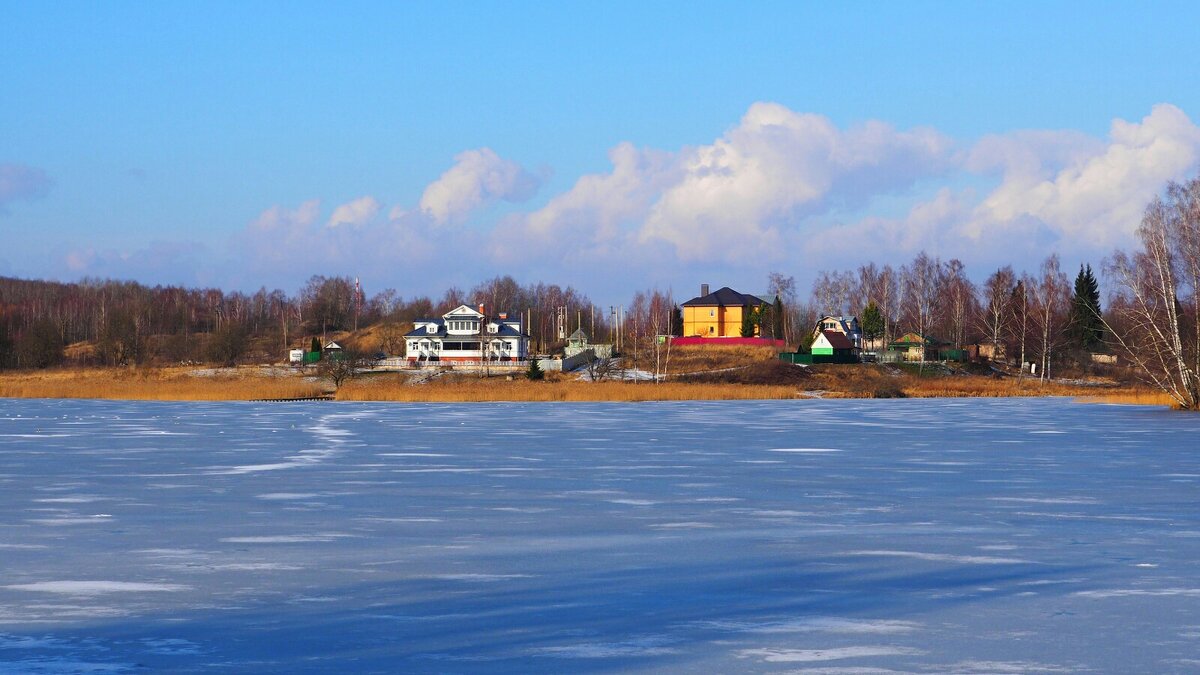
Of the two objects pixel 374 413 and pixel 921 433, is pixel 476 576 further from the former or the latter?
pixel 374 413

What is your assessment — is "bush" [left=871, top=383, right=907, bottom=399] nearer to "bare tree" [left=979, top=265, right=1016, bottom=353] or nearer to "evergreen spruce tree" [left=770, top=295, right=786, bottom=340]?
"bare tree" [left=979, top=265, right=1016, bottom=353]

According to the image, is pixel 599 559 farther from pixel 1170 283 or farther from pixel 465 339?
pixel 465 339

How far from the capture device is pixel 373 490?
56.7 ft

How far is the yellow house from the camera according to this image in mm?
125750

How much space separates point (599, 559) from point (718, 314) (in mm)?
115603

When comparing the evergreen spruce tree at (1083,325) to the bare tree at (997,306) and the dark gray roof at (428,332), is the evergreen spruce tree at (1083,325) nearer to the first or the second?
the bare tree at (997,306)

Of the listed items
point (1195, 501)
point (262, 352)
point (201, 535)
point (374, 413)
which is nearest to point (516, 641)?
point (201, 535)

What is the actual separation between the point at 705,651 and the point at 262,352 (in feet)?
427

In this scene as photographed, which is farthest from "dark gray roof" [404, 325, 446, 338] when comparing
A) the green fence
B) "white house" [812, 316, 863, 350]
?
"white house" [812, 316, 863, 350]

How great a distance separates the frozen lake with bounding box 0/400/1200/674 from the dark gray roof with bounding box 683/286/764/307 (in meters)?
102

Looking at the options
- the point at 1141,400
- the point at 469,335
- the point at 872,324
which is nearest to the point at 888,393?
the point at 1141,400

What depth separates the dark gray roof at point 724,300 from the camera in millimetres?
126188

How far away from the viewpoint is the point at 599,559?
36.6 ft

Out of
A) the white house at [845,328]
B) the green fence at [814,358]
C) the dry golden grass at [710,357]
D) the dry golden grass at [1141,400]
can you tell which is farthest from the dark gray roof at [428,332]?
the dry golden grass at [1141,400]
